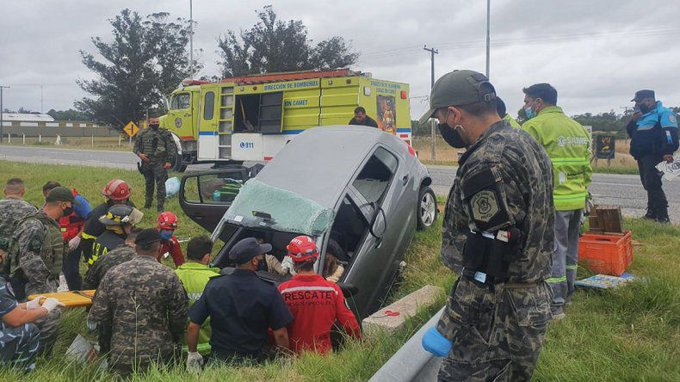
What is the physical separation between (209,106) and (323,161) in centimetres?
1083

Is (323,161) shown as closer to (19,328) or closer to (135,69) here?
(19,328)

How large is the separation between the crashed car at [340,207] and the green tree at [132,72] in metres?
31.3

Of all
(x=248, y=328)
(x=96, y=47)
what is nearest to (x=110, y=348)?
(x=248, y=328)

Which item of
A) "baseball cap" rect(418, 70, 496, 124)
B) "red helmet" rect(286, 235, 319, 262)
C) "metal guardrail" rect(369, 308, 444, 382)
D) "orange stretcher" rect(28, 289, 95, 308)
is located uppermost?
"baseball cap" rect(418, 70, 496, 124)

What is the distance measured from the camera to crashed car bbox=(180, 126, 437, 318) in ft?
16.3

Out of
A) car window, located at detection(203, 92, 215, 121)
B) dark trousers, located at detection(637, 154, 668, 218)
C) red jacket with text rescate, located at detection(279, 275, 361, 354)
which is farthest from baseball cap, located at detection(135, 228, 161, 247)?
car window, located at detection(203, 92, 215, 121)

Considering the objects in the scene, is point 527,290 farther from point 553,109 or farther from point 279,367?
point 553,109

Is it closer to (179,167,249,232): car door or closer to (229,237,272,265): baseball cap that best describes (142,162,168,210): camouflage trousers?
(179,167,249,232): car door

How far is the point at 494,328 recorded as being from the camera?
2215mm

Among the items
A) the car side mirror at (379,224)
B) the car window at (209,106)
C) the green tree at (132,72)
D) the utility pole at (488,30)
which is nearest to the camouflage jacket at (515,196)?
the car side mirror at (379,224)

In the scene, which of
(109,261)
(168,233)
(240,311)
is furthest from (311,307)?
(168,233)

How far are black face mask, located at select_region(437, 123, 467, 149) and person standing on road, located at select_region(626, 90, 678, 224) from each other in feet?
18.6

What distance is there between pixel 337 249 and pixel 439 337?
3.02 meters

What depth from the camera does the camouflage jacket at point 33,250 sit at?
4.69 metres
